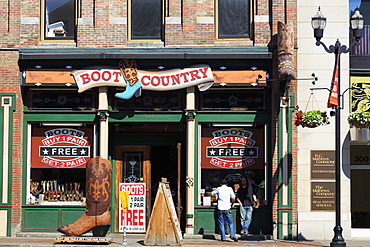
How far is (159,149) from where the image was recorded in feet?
67.9

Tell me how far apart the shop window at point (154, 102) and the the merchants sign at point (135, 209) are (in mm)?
2395

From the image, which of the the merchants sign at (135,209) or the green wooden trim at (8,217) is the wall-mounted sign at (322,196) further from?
the green wooden trim at (8,217)

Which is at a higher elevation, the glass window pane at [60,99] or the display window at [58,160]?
the glass window pane at [60,99]

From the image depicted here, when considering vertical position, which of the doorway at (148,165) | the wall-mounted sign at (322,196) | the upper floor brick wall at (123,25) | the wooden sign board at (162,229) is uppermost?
the upper floor brick wall at (123,25)

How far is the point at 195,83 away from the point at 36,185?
19.0 ft

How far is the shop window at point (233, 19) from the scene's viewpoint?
19.9 meters

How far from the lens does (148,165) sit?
67.5 ft

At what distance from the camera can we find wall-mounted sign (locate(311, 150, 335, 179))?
19.3m

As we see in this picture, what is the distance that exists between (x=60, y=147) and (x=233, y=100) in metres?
5.49

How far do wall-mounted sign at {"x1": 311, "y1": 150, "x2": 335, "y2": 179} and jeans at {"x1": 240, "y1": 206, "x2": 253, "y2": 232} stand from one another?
2126 mm

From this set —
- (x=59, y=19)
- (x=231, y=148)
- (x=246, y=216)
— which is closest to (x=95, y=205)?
(x=246, y=216)

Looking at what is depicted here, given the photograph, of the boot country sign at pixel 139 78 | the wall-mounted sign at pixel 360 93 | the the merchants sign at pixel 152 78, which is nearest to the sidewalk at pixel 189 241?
the wall-mounted sign at pixel 360 93

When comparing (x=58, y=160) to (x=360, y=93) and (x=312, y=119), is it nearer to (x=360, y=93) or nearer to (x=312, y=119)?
(x=312, y=119)

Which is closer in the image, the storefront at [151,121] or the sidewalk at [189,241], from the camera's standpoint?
the sidewalk at [189,241]
